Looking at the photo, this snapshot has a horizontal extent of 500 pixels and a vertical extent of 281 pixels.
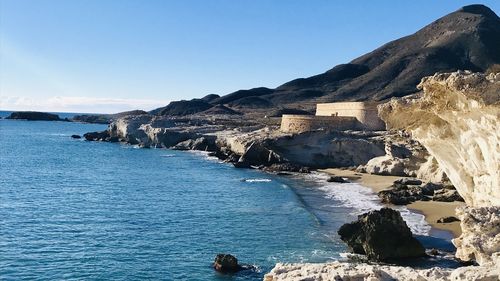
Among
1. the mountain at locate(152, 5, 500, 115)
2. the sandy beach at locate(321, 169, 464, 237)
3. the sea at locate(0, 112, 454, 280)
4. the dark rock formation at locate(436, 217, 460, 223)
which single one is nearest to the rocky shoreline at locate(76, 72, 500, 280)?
the sandy beach at locate(321, 169, 464, 237)

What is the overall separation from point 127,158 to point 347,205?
48180 millimetres

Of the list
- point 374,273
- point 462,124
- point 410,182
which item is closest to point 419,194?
point 410,182

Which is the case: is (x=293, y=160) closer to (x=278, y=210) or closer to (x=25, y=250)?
(x=278, y=210)

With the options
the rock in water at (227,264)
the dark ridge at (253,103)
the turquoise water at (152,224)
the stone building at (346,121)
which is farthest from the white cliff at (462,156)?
the dark ridge at (253,103)

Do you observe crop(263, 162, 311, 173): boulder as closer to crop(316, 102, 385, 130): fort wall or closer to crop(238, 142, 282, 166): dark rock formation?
crop(238, 142, 282, 166): dark rock formation

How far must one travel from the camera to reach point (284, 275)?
520 inches

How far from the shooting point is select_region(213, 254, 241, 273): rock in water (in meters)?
22.8

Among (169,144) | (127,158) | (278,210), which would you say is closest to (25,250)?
(278,210)

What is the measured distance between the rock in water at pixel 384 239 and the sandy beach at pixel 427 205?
513 centimetres

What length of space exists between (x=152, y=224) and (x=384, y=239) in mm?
14085

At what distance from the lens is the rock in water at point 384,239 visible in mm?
24453

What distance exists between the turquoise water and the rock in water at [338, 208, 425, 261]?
1320 mm

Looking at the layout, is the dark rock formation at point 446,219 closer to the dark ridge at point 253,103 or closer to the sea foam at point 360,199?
the sea foam at point 360,199

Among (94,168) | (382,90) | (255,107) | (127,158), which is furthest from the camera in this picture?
(255,107)
